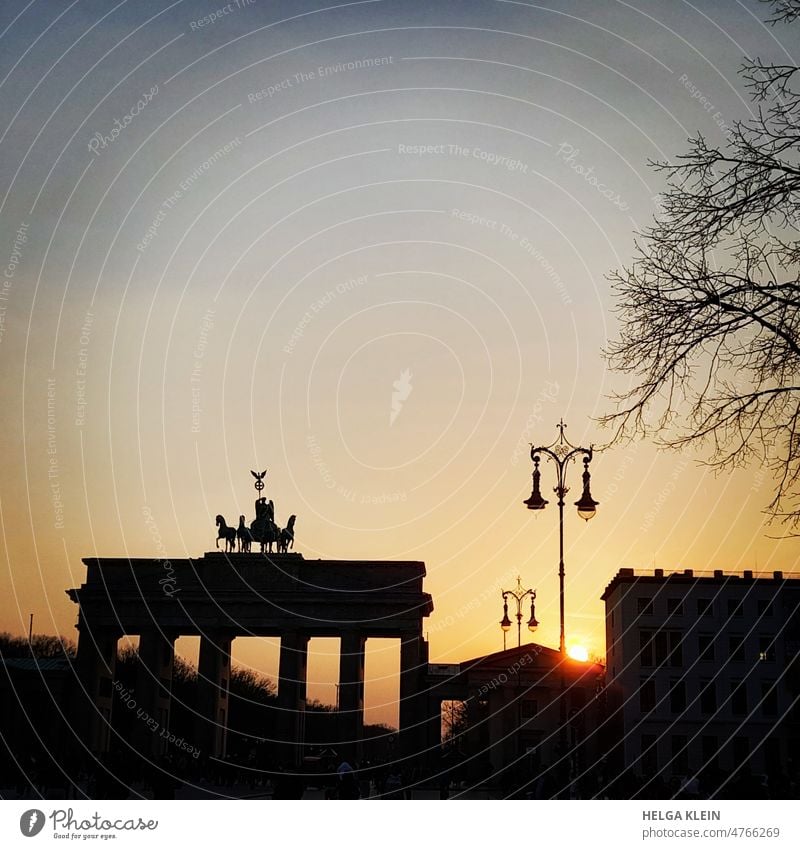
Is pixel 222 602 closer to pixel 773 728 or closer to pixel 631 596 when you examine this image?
pixel 631 596

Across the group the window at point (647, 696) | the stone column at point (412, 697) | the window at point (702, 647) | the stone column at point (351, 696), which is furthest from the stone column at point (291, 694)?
the window at point (702, 647)

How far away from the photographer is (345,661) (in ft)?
233

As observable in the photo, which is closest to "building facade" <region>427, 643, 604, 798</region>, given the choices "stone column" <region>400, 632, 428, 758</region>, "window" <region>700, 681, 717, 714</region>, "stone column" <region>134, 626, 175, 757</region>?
"stone column" <region>400, 632, 428, 758</region>

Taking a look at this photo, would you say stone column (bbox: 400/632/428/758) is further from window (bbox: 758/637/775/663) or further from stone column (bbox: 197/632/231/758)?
window (bbox: 758/637/775/663)

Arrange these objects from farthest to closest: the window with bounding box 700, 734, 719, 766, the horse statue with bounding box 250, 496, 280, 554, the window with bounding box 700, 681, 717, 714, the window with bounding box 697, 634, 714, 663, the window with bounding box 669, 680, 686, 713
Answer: the window with bounding box 697, 634, 714, 663, the window with bounding box 700, 681, 717, 714, the window with bounding box 669, 680, 686, 713, the window with bounding box 700, 734, 719, 766, the horse statue with bounding box 250, 496, 280, 554

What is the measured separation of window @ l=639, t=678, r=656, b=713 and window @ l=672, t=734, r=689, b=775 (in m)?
2.49

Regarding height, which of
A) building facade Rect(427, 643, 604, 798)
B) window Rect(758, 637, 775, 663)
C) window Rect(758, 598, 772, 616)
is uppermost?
window Rect(758, 598, 772, 616)

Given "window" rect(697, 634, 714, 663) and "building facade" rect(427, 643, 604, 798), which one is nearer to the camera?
"building facade" rect(427, 643, 604, 798)

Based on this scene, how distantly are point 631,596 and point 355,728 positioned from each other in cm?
2296

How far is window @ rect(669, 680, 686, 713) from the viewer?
7681 centimetres

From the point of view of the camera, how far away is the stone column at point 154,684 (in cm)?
6824

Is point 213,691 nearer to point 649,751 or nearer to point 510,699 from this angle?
point 510,699

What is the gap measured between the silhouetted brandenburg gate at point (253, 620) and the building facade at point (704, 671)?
15.0m
